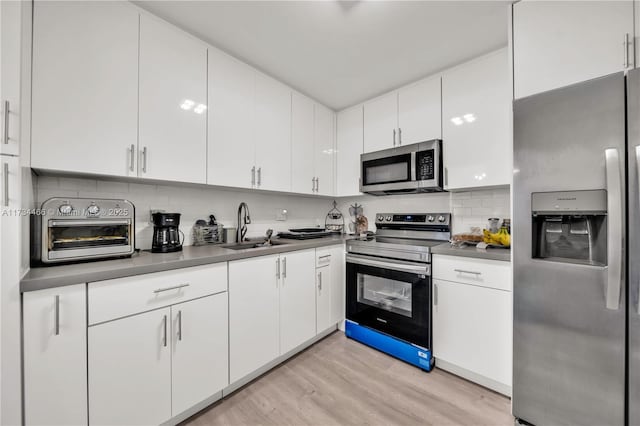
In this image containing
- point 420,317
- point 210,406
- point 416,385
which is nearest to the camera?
point 210,406

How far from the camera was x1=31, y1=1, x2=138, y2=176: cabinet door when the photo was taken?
117 cm

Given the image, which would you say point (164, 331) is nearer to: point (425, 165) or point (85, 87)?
point (85, 87)

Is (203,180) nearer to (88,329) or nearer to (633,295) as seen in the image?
(88,329)

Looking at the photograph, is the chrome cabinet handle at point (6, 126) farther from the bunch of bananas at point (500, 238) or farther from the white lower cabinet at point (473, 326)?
the bunch of bananas at point (500, 238)

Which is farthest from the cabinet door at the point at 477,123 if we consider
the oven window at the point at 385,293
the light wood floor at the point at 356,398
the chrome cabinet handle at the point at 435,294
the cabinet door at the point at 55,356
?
the cabinet door at the point at 55,356

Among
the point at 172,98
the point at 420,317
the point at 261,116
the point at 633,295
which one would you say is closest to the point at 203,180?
the point at 172,98

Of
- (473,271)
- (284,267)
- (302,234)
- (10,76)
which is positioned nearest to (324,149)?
(302,234)

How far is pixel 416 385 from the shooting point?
172 centimetres

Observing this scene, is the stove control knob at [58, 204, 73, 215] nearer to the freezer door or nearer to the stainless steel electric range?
the stainless steel electric range

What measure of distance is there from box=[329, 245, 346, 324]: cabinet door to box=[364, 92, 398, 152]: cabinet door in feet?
3.56

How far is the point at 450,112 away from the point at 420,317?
5.41 ft

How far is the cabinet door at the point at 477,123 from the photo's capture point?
5.95ft

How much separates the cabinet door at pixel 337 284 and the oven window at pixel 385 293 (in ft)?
0.67

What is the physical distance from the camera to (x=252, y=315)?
5.58 ft
